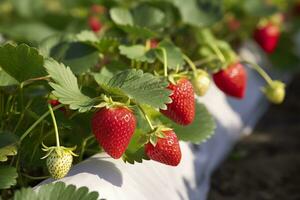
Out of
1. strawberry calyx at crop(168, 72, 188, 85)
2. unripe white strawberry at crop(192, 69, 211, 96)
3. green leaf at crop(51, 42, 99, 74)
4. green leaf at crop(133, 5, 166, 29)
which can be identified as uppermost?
strawberry calyx at crop(168, 72, 188, 85)

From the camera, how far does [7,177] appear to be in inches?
63.8

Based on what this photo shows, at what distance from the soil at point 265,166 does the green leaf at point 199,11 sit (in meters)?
0.56

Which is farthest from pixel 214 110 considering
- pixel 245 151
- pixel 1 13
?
pixel 1 13

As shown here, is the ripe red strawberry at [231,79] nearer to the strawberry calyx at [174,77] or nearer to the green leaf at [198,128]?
the green leaf at [198,128]

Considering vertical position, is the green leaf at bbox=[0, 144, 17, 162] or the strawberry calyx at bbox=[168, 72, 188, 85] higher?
the strawberry calyx at bbox=[168, 72, 188, 85]

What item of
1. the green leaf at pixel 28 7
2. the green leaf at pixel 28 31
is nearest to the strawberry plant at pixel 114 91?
the green leaf at pixel 28 31

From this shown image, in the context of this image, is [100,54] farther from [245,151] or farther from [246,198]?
[245,151]

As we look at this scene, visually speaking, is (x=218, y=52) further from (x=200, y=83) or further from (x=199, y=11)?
(x=200, y=83)

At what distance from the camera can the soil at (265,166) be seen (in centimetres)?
269

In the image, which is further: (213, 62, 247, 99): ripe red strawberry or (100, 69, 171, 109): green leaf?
(213, 62, 247, 99): ripe red strawberry

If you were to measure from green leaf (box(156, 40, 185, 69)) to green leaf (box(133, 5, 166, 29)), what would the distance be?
228 millimetres

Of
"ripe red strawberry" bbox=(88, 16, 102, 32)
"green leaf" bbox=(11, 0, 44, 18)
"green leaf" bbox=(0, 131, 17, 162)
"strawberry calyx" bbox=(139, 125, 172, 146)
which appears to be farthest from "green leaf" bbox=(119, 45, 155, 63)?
"green leaf" bbox=(11, 0, 44, 18)

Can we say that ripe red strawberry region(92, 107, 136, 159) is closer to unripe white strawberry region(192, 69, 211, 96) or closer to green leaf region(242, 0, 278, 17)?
unripe white strawberry region(192, 69, 211, 96)

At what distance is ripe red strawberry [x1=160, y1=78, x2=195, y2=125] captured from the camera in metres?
1.87
